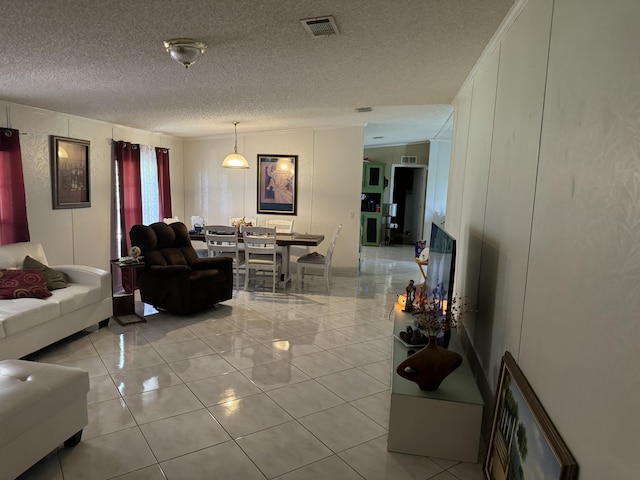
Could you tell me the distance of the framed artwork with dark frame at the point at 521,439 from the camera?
1299 mm

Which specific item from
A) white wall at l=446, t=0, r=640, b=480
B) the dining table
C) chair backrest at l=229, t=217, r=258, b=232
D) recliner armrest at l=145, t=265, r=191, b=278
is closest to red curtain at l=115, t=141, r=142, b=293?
the dining table

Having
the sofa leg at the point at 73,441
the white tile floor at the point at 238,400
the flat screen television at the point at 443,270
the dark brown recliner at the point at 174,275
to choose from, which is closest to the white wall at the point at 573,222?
the flat screen television at the point at 443,270

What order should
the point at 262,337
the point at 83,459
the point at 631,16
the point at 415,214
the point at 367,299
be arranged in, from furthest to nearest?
the point at 415,214 < the point at 367,299 < the point at 262,337 < the point at 83,459 < the point at 631,16

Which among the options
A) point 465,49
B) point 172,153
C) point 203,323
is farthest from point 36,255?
point 465,49

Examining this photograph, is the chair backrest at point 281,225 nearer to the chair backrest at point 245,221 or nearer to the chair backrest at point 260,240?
the chair backrest at point 245,221

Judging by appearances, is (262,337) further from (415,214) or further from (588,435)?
(415,214)

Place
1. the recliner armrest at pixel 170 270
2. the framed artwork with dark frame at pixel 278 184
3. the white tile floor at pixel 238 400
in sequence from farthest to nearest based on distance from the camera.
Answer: the framed artwork with dark frame at pixel 278 184
the recliner armrest at pixel 170 270
the white tile floor at pixel 238 400

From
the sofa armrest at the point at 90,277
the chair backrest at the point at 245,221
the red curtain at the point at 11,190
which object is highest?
the red curtain at the point at 11,190

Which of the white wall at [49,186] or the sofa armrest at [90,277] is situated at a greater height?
the white wall at [49,186]

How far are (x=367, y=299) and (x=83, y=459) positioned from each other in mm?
3995

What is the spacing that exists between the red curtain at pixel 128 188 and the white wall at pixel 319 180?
174 centimetres

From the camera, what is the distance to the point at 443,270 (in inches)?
108

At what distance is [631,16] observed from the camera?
106cm

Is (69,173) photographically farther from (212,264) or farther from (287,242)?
(287,242)
